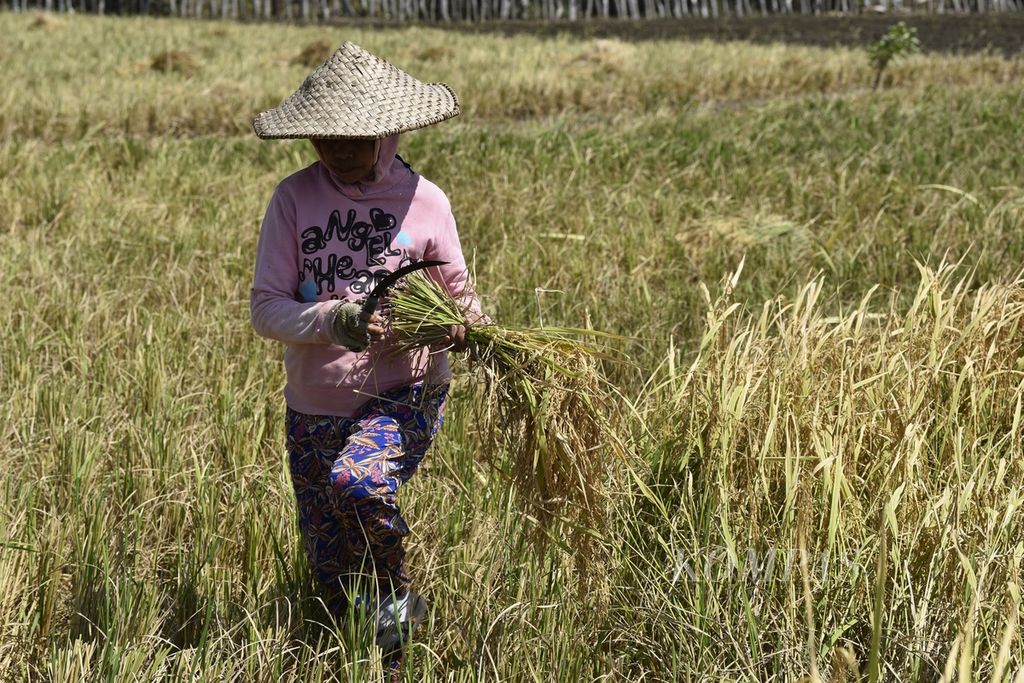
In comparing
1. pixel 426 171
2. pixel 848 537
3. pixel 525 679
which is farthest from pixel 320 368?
pixel 426 171

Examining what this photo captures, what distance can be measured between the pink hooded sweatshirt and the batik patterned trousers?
40mm

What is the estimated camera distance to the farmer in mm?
2102

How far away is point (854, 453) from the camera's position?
2.41m

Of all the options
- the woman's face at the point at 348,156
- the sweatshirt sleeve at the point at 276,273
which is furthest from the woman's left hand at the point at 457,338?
the woman's face at the point at 348,156

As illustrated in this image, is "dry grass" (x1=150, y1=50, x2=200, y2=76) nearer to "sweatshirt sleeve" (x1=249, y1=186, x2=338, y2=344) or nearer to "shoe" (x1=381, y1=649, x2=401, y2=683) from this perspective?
"sweatshirt sleeve" (x1=249, y1=186, x2=338, y2=344)

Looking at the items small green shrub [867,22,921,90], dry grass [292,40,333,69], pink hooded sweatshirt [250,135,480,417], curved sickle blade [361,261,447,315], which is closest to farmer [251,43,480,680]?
pink hooded sweatshirt [250,135,480,417]

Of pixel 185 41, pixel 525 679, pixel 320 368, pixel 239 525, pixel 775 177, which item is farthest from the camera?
pixel 185 41

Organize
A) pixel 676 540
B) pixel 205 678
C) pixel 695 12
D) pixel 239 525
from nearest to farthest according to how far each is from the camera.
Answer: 1. pixel 205 678
2. pixel 676 540
3. pixel 239 525
4. pixel 695 12

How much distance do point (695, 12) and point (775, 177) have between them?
23.0 meters

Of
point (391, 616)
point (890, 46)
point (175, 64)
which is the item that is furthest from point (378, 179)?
point (890, 46)

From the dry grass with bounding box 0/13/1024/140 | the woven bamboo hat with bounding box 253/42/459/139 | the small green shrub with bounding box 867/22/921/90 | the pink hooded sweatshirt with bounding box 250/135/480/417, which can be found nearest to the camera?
the woven bamboo hat with bounding box 253/42/459/139

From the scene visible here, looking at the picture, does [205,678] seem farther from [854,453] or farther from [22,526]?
[854,453]

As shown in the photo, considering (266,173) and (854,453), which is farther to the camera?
(266,173)

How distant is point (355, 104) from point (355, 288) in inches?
13.7
